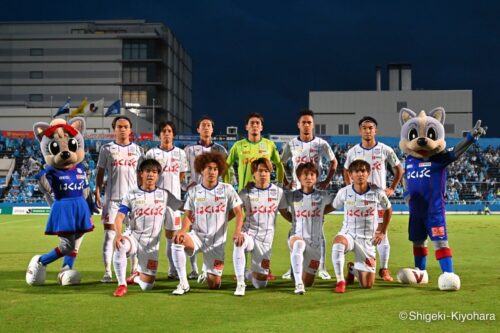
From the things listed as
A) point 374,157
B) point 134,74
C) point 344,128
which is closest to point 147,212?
point 374,157

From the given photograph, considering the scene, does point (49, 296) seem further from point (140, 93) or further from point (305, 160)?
point (140, 93)

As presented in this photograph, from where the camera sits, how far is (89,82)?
74.8 meters

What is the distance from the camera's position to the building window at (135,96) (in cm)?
7300

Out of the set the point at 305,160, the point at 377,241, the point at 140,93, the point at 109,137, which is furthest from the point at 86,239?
the point at 140,93

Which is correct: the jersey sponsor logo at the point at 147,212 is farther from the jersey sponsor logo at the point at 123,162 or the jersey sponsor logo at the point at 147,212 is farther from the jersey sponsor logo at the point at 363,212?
the jersey sponsor logo at the point at 363,212

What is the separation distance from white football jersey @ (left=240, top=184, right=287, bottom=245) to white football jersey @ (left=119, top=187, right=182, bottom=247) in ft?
3.96

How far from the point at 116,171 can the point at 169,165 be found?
0.82m

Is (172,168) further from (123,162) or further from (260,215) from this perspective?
(260,215)

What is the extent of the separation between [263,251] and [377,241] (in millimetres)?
1541

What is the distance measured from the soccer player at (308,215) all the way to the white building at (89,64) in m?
64.8

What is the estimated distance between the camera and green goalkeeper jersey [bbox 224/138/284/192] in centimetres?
939

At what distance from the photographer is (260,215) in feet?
27.7

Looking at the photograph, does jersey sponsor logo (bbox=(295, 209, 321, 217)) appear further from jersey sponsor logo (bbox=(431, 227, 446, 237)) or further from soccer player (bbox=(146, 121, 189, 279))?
soccer player (bbox=(146, 121, 189, 279))

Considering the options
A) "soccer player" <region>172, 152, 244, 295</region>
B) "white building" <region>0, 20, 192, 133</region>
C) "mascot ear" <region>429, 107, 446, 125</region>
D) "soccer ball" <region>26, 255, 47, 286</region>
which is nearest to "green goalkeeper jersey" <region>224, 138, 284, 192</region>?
"soccer player" <region>172, 152, 244, 295</region>
